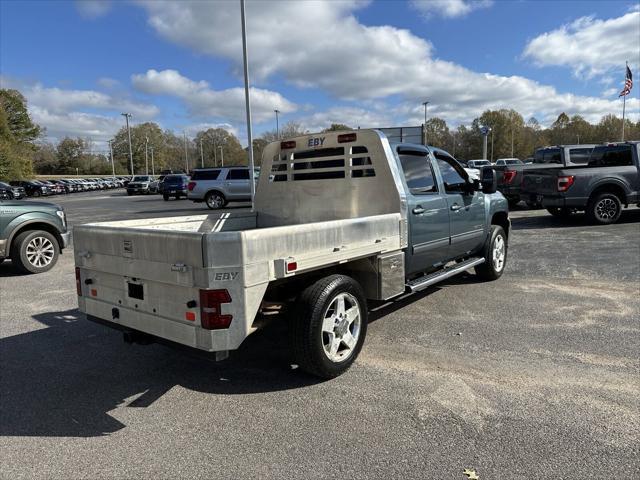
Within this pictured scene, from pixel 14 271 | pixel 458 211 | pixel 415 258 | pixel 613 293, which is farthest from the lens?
pixel 14 271

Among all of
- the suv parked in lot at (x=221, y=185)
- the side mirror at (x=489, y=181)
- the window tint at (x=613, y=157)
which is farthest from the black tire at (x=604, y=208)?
the suv parked in lot at (x=221, y=185)

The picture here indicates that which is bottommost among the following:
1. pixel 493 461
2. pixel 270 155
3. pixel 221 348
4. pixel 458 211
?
pixel 493 461

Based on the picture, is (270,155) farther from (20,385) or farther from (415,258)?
(20,385)

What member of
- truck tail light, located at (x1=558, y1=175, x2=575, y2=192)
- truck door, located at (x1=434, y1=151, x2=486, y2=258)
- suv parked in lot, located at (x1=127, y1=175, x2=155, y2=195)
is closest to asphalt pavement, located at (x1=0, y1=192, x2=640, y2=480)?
truck door, located at (x1=434, y1=151, x2=486, y2=258)

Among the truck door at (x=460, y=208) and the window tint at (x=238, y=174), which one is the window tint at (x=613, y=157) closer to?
the truck door at (x=460, y=208)

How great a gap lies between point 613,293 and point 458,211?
253 cm

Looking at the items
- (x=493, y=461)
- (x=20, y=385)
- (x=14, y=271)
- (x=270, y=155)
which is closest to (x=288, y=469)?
(x=493, y=461)

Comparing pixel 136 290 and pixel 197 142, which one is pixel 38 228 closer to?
pixel 136 290

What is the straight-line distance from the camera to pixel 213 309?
3217mm

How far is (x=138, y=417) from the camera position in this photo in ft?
11.5

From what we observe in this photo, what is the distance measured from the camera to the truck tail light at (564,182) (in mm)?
12139

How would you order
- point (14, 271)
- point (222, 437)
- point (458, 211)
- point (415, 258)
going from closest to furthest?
point (222, 437), point (415, 258), point (458, 211), point (14, 271)

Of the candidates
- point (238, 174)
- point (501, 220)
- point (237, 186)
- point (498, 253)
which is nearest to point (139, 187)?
point (238, 174)

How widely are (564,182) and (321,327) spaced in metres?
10.7
